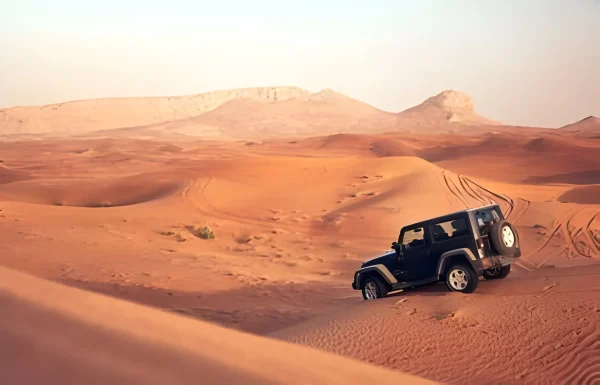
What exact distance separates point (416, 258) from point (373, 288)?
4.15 feet

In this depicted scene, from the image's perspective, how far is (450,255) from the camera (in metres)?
10.8

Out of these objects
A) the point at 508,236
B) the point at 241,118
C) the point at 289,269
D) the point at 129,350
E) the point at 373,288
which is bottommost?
the point at 289,269

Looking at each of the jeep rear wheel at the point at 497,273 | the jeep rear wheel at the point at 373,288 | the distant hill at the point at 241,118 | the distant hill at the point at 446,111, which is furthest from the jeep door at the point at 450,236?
the distant hill at the point at 446,111

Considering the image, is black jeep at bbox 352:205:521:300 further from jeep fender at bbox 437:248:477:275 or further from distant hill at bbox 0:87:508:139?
distant hill at bbox 0:87:508:139

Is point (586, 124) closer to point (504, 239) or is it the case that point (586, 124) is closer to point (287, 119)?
point (287, 119)

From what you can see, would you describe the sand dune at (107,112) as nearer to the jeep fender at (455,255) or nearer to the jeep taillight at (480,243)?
the jeep fender at (455,255)

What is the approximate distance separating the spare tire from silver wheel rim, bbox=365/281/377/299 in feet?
8.94

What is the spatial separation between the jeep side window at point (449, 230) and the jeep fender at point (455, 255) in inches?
15.1

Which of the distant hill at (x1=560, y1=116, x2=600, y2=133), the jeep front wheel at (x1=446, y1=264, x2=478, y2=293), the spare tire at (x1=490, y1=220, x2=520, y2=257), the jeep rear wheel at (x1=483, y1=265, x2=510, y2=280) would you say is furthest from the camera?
the distant hill at (x1=560, y1=116, x2=600, y2=133)

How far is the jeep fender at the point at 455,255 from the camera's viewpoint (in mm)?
10445

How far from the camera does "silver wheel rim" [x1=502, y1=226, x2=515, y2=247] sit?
10844 mm

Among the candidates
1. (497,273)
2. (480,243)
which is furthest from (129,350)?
(497,273)

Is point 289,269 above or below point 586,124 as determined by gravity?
below

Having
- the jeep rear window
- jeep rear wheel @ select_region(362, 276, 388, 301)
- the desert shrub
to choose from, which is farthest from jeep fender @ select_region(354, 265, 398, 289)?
the desert shrub
